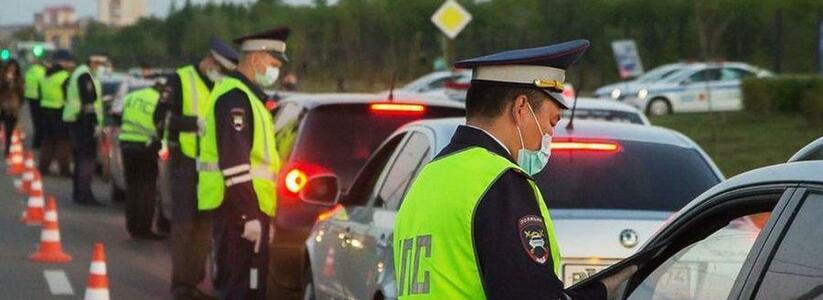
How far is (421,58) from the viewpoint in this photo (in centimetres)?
5162

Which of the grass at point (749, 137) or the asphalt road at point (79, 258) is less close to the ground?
the asphalt road at point (79, 258)

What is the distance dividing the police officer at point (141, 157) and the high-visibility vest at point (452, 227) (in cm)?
1244

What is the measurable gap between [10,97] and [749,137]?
457 inches

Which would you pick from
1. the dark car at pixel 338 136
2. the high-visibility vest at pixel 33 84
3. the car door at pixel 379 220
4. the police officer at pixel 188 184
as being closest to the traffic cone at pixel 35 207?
the police officer at pixel 188 184

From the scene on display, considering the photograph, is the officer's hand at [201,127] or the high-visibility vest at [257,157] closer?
the high-visibility vest at [257,157]

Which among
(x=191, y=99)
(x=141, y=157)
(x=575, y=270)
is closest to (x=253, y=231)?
(x=191, y=99)

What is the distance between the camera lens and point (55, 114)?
24.8 meters

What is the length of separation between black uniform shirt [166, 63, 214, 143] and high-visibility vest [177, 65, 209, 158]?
0.07 feet

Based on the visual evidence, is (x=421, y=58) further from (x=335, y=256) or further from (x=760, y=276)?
(x=760, y=276)

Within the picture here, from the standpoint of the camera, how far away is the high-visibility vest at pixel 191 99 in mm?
11278

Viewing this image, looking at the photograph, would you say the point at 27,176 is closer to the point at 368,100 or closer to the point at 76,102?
the point at 76,102

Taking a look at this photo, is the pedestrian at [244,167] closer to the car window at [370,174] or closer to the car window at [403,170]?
the car window at [370,174]

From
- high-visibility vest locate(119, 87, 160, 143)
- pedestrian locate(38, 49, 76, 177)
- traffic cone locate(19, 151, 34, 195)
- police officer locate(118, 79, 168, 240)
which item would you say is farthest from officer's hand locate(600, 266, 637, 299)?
pedestrian locate(38, 49, 76, 177)

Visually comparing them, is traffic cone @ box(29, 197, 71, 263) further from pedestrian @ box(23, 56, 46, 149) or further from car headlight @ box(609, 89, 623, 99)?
car headlight @ box(609, 89, 623, 99)
